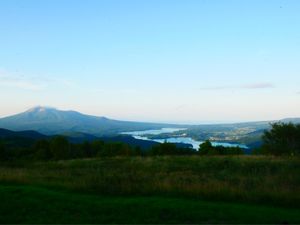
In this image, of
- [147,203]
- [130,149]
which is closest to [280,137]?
[130,149]

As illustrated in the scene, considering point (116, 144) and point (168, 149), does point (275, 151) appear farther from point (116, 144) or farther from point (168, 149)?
point (116, 144)

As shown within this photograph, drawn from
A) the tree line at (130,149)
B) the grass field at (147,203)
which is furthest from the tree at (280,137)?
the grass field at (147,203)

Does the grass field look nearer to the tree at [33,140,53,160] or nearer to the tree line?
the tree line

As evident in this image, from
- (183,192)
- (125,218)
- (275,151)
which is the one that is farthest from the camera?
(275,151)

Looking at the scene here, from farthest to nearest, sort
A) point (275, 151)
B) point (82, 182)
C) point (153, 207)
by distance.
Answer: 1. point (275, 151)
2. point (82, 182)
3. point (153, 207)

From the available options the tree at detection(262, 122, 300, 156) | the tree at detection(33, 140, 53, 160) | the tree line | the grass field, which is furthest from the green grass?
the tree at detection(33, 140, 53, 160)

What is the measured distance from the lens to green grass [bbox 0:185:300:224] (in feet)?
27.2

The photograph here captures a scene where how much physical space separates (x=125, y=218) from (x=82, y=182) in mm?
4981

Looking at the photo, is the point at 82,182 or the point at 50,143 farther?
the point at 50,143

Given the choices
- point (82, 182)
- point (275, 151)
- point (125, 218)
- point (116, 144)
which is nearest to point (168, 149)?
point (116, 144)

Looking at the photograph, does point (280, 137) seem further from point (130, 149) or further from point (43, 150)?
point (43, 150)

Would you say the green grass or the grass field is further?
the grass field

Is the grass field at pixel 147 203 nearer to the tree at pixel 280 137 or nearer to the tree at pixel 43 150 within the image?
the tree at pixel 280 137

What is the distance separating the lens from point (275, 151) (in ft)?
149
